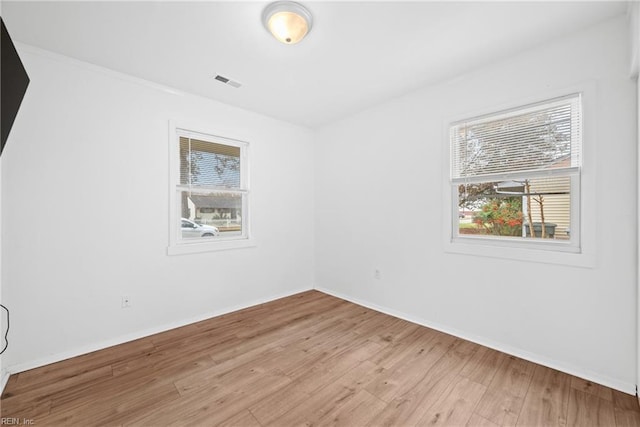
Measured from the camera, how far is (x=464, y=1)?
176cm

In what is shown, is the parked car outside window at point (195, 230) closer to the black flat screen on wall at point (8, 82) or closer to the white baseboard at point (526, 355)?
the black flat screen on wall at point (8, 82)

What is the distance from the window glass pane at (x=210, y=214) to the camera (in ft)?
10.2

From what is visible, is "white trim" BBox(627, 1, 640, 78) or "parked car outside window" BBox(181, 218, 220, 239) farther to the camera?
"parked car outside window" BBox(181, 218, 220, 239)

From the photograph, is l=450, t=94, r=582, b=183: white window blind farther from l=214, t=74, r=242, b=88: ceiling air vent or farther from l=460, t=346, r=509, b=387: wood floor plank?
l=214, t=74, r=242, b=88: ceiling air vent

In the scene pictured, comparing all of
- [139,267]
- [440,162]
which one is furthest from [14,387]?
[440,162]

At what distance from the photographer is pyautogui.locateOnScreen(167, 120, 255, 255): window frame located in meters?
2.90

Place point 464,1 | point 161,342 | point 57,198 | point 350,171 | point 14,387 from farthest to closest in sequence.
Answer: point 350,171 → point 161,342 → point 57,198 → point 14,387 → point 464,1

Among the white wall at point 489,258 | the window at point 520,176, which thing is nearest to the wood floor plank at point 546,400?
the white wall at point 489,258

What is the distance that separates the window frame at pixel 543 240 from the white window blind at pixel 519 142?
5 centimetres

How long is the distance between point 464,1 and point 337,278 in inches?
131

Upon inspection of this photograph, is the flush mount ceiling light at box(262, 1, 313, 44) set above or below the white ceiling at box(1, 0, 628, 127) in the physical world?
below

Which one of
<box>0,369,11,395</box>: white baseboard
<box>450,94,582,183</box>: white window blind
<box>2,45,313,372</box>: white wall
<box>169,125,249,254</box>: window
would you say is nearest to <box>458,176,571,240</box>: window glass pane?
<box>450,94,582,183</box>: white window blind

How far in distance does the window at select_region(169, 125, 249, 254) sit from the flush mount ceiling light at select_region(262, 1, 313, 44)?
5.38ft

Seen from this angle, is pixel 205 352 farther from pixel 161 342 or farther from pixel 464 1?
pixel 464 1
